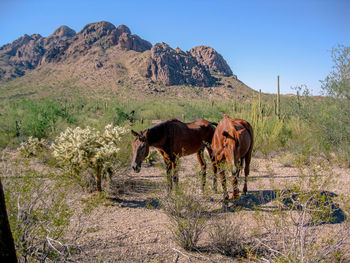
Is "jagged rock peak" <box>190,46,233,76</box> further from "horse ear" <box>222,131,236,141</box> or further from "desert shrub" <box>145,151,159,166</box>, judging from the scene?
"horse ear" <box>222,131,236,141</box>

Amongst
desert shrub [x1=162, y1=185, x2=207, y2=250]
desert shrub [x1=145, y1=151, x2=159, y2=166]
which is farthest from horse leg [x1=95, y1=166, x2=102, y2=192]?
desert shrub [x1=145, y1=151, x2=159, y2=166]

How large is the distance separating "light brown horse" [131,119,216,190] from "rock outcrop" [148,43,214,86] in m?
62.0

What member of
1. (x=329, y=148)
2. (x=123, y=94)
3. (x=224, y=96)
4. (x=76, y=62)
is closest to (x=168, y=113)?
(x=329, y=148)

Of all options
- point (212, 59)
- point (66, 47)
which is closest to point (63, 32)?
point (66, 47)

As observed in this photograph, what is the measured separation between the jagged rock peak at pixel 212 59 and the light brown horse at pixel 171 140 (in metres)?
96.0

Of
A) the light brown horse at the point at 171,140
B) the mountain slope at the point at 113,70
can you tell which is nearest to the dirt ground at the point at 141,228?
the light brown horse at the point at 171,140

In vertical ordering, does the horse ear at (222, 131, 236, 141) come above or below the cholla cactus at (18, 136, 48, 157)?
above

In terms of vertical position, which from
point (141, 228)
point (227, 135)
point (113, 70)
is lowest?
point (141, 228)

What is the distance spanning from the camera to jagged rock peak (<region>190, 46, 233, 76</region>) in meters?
101

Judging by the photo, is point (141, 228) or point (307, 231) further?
point (141, 228)

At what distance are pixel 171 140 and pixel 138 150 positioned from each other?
1136mm

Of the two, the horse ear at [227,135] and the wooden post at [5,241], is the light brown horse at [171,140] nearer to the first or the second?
the horse ear at [227,135]

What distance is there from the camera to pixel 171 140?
5.73 meters

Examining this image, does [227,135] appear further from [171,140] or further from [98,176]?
[98,176]
